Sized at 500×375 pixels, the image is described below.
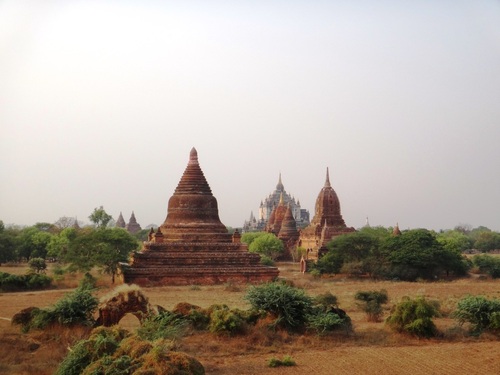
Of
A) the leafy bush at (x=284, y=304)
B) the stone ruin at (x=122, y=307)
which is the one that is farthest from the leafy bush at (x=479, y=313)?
the stone ruin at (x=122, y=307)

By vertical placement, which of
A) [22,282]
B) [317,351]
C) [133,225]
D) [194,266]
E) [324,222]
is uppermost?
[133,225]

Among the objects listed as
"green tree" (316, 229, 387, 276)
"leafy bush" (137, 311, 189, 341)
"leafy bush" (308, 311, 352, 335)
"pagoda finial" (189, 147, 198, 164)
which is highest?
"pagoda finial" (189, 147, 198, 164)

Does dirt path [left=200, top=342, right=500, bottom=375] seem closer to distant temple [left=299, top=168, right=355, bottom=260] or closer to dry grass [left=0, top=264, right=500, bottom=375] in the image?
dry grass [left=0, top=264, right=500, bottom=375]

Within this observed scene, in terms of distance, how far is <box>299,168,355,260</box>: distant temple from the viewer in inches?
1987

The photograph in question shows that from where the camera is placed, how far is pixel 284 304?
52.4 feet

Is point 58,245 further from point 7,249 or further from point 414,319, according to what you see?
point 414,319

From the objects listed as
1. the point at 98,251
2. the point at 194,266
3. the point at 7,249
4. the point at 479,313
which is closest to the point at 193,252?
the point at 194,266

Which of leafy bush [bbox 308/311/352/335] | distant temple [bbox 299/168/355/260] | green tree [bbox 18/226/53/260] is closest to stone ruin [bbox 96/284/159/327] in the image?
leafy bush [bbox 308/311/352/335]

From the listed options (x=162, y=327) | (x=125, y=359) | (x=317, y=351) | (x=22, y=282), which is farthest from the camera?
(x=22, y=282)

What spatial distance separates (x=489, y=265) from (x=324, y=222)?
15.4 m

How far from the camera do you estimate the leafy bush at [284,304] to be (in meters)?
15.8

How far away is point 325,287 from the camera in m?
30.6

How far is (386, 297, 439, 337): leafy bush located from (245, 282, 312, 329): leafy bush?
8.11ft

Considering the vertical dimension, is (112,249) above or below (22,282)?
above
